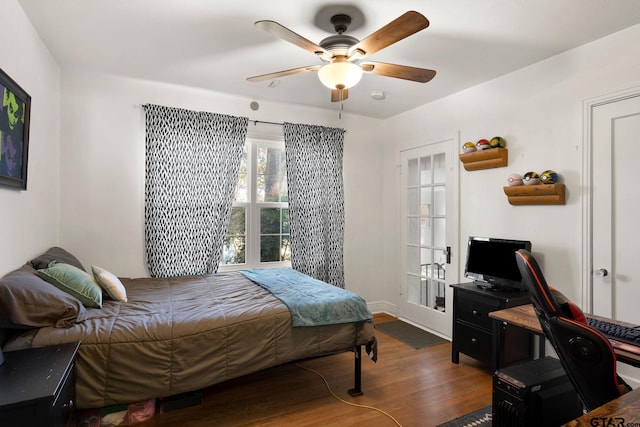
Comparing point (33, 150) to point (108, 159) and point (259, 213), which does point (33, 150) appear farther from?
point (259, 213)

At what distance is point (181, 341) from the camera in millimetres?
2064

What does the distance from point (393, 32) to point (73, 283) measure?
2495 mm

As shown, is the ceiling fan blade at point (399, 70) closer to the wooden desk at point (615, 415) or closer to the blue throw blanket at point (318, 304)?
the blue throw blanket at point (318, 304)

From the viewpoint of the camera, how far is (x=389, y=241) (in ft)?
15.4

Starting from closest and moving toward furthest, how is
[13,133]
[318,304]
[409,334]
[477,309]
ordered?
[13,133]
[318,304]
[477,309]
[409,334]

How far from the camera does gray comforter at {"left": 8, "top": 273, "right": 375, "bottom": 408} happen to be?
1896mm

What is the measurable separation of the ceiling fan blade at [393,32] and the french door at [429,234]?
201cm

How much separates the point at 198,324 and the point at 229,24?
2.00 m

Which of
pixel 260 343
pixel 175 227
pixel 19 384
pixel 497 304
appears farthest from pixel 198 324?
pixel 497 304

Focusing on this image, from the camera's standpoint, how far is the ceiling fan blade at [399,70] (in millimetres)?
2297

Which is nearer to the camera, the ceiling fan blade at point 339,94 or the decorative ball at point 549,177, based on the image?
the ceiling fan blade at point 339,94

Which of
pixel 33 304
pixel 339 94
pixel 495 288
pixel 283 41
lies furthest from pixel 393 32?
pixel 33 304

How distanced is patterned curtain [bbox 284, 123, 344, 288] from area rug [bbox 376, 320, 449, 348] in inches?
29.6

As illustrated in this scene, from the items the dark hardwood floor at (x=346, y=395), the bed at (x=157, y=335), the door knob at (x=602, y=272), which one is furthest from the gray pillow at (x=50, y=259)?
the door knob at (x=602, y=272)
